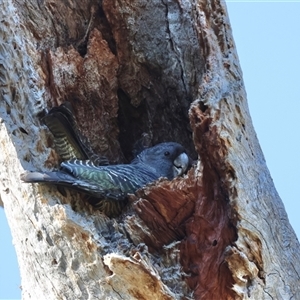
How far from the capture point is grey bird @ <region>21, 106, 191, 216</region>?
1.99 metres

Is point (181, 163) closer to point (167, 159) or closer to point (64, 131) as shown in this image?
point (167, 159)

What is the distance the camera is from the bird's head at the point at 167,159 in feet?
8.16

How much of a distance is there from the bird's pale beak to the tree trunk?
0.91 ft

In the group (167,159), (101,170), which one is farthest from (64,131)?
(167,159)

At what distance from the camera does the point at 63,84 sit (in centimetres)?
251

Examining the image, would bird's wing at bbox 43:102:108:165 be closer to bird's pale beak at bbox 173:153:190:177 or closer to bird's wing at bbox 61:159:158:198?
bird's wing at bbox 61:159:158:198

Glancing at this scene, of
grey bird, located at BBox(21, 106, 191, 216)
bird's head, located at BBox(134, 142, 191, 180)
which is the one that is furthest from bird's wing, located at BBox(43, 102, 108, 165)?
bird's head, located at BBox(134, 142, 191, 180)

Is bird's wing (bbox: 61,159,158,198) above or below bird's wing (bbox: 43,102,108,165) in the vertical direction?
below

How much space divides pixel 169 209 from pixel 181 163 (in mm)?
581

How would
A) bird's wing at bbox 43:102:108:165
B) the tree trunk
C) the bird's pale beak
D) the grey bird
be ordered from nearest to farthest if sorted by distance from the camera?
the tree trunk, the grey bird, bird's wing at bbox 43:102:108:165, the bird's pale beak

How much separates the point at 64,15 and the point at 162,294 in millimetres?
1505

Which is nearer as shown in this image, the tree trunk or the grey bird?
the tree trunk

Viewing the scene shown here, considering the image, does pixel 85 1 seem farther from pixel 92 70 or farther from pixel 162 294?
pixel 162 294

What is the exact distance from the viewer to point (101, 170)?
7.00ft
